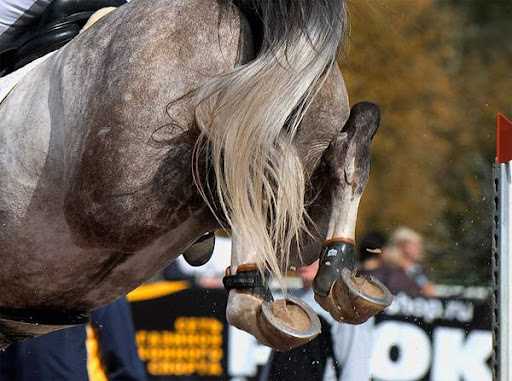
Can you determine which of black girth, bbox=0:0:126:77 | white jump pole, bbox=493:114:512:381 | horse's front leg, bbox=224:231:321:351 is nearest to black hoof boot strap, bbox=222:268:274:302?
horse's front leg, bbox=224:231:321:351

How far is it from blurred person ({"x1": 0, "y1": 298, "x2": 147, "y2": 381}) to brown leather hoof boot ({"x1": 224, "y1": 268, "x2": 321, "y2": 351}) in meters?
2.19

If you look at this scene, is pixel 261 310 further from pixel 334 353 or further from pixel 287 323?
pixel 334 353

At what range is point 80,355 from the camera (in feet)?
16.1

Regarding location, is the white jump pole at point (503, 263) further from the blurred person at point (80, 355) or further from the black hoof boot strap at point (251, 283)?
the blurred person at point (80, 355)

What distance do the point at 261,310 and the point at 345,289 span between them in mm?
260

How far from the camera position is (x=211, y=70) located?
2.91 meters

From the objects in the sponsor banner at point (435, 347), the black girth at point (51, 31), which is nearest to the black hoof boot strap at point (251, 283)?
the black girth at point (51, 31)

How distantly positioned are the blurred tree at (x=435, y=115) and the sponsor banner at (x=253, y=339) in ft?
7.23

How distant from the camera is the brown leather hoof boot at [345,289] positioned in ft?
9.36

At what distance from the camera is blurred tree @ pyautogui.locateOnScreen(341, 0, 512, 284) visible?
31.1 feet

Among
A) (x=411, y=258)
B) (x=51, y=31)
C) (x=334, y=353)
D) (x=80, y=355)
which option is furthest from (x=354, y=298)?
(x=411, y=258)

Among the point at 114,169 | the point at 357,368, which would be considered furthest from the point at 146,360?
the point at 114,169

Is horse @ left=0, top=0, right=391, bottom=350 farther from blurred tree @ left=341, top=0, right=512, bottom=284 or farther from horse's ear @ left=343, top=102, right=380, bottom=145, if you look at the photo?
blurred tree @ left=341, top=0, right=512, bottom=284

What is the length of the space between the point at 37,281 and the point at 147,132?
2.40 ft
